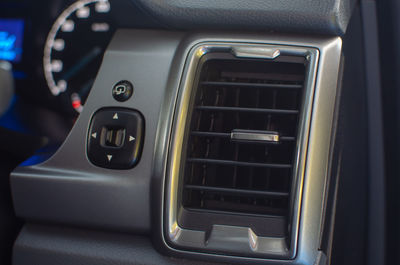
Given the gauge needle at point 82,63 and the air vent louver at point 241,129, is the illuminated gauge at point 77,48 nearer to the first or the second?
the gauge needle at point 82,63

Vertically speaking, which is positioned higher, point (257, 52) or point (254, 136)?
point (257, 52)

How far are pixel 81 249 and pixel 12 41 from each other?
680mm

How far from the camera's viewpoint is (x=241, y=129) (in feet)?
2.30

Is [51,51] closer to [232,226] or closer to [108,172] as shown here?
[108,172]

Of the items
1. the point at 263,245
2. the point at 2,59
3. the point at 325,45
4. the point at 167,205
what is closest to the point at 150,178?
the point at 167,205

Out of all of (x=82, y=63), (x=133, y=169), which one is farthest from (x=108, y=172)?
(x=82, y=63)

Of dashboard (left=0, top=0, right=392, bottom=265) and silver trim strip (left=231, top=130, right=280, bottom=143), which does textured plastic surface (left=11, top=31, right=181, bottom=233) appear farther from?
silver trim strip (left=231, top=130, right=280, bottom=143)

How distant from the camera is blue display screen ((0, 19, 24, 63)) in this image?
3.77ft

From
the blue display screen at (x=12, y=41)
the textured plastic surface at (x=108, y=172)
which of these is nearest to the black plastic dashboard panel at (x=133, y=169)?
the textured plastic surface at (x=108, y=172)

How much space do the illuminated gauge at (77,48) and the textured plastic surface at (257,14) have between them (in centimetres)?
42

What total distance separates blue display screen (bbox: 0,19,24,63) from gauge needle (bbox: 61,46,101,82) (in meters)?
0.14

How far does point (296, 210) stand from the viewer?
0.66m

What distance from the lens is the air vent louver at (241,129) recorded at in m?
0.70

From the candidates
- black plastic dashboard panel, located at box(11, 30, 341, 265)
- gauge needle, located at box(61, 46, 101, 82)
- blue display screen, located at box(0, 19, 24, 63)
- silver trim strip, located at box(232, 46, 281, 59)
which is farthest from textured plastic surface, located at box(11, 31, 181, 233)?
blue display screen, located at box(0, 19, 24, 63)
